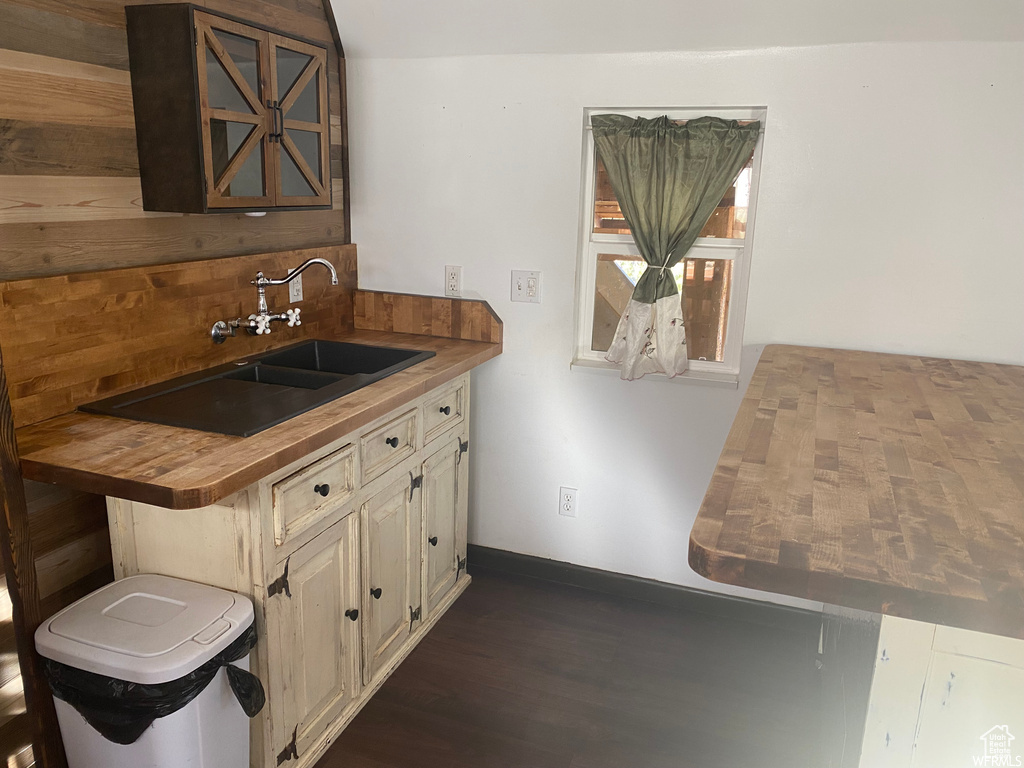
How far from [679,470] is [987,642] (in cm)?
172

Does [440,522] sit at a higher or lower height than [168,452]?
lower

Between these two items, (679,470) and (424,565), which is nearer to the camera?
(424,565)

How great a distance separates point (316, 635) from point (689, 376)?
59.4 inches

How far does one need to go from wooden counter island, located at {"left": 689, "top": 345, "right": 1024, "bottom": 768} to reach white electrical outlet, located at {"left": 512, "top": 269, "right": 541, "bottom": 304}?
135 cm

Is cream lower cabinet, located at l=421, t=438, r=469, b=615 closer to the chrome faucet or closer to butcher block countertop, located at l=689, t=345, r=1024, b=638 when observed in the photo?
the chrome faucet

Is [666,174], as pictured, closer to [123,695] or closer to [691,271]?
[691,271]

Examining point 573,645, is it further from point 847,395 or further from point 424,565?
point 847,395

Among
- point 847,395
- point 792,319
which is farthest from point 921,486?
point 792,319

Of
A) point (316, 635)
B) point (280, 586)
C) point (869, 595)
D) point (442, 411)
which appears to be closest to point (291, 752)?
→ point (316, 635)

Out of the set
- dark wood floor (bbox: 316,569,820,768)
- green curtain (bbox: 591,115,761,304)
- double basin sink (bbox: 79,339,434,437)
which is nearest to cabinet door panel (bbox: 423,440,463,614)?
dark wood floor (bbox: 316,569,820,768)

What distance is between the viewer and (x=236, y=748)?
5.69 feet

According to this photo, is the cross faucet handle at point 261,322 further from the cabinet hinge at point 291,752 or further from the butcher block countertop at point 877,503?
the butcher block countertop at point 877,503

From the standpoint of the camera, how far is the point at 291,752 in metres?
1.93

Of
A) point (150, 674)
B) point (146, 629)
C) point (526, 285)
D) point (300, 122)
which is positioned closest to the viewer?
point (150, 674)
